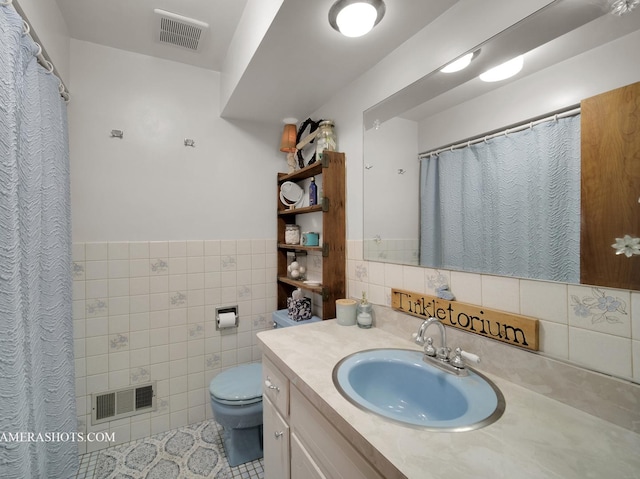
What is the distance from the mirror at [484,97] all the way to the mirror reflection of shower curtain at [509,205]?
5 centimetres

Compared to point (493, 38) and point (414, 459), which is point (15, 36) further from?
point (414, 459)

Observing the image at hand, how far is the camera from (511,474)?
1.69 ft

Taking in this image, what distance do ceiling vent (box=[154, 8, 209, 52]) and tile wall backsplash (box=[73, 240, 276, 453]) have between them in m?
1.19

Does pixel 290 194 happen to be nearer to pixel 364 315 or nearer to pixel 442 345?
pixel 364 315

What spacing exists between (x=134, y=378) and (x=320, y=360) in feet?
4.50

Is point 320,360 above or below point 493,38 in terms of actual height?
below

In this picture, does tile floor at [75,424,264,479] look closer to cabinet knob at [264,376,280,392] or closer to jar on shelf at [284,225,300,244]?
cabinet knob at [264,376,280,392]

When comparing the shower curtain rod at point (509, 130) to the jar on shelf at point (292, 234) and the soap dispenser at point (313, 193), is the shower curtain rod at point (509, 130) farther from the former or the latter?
the jar on shelf at point (292, 234)

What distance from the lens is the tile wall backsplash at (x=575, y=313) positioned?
0.65m

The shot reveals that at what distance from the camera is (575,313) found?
731 millimetres

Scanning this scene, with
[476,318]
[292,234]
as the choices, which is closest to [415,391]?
[476,318]

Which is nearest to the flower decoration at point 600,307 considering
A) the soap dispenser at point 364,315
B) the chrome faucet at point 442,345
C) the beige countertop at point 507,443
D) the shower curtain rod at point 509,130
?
the beige countertop at point 507,443

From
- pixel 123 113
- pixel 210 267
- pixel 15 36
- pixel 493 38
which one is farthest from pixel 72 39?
pixel 493 38

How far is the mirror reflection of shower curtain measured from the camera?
76 centimetres
